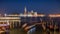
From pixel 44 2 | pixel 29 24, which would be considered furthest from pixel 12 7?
pixel 44 2

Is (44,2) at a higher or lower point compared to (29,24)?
higher

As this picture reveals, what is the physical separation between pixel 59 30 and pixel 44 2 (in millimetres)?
484

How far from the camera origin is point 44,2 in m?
1.80

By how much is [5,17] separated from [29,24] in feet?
1.28

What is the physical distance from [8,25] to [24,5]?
1.30ft

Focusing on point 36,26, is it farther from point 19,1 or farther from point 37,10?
point 19,1

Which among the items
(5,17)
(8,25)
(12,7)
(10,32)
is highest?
(12,7)

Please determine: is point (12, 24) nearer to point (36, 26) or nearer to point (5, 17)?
point (5, 17)

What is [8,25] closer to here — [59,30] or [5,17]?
[5,17]

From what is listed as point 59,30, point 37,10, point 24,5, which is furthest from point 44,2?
point 59,30

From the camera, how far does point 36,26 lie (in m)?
1.79

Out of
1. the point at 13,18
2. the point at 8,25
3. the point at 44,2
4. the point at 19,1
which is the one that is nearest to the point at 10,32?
the point at 8,25

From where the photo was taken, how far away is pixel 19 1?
181cm

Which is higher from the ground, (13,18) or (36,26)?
(13,18)
